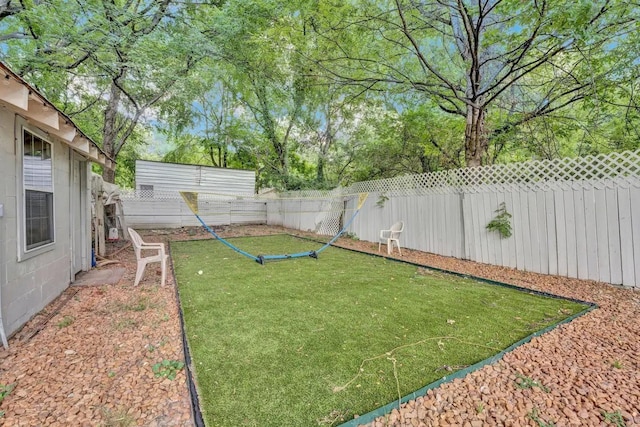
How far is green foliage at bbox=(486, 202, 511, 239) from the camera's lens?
15.1 feet

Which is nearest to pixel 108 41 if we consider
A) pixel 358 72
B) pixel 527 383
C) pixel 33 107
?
pixel 33 107

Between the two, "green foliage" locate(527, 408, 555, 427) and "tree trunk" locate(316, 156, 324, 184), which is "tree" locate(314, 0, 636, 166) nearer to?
"green foliage" locate(527, 408, 555, 427)

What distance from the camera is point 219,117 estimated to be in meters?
15.0

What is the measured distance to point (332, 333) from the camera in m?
2.44

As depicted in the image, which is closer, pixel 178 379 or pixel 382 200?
pixel 178 379

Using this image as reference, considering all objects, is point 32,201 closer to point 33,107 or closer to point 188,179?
point 33,107

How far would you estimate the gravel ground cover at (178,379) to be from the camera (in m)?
1.47

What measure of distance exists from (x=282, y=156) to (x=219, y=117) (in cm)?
534

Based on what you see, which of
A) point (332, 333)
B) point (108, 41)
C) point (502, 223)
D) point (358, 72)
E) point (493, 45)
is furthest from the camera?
point (358, 72)

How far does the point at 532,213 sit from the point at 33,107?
6.15 meters

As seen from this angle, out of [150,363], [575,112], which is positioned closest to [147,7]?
[150,363]

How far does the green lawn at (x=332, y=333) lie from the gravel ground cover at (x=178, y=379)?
0.17 metres

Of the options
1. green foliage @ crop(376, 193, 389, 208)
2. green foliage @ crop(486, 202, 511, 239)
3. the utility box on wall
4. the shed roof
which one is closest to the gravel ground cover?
green foliage @ crop(486, 202, 511, 239)

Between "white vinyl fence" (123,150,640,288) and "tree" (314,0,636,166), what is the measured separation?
942mm
